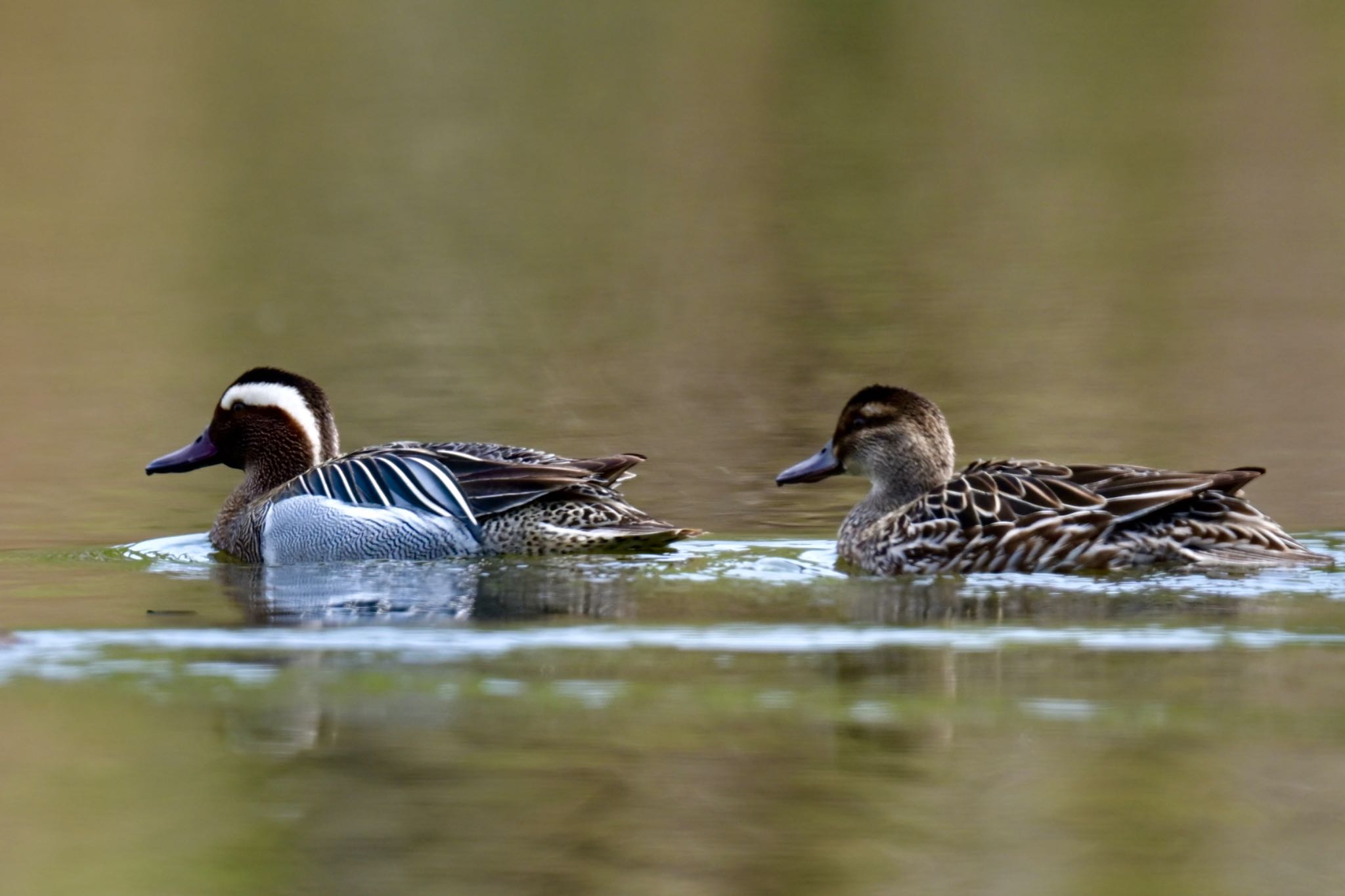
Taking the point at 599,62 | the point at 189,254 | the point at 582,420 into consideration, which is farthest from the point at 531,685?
the point at 599,62

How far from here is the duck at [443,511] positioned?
33.7 ft

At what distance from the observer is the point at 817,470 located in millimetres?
10578

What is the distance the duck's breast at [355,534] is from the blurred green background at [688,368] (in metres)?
0.92

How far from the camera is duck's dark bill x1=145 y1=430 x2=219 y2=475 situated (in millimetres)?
11422

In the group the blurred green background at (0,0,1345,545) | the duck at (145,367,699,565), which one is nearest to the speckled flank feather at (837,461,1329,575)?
the duck at (145,367,699,565)

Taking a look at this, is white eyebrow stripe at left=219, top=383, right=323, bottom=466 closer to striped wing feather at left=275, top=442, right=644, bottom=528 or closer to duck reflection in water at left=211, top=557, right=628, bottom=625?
striped wing feather at left=275, top=442, right=644, bottom=528

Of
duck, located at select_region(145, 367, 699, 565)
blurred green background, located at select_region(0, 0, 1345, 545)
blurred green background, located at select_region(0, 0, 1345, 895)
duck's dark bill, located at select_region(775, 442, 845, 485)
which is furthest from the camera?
blurred green background, located at select_region(0, 0, 1345, 545)

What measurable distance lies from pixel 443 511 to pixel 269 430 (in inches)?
60.6

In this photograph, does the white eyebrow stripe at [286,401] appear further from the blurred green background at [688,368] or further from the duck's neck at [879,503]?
the duck's neck at [879,503]

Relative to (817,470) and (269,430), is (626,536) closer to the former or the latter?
(817,470)

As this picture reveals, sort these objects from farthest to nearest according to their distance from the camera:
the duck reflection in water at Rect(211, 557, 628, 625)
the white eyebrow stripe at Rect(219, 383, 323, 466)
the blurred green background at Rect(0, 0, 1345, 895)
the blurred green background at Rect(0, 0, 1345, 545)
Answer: the blurred green background at Rect(0, 0, 1345, 545)
the white eyebrow stripe at Rect(219, 383, 323, 466)
the duck reflection in water at Rect(211, 557, 628, 625)
the blurred green background at Rect(0, 0, 1345, 895)

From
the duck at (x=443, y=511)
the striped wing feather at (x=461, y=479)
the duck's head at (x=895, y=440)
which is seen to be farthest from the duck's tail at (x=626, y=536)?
the duck's head at (x=895, y=440)

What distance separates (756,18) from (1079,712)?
3169 centimetres

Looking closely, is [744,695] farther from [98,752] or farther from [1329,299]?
[1329,299]
